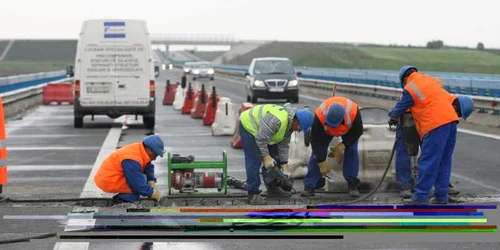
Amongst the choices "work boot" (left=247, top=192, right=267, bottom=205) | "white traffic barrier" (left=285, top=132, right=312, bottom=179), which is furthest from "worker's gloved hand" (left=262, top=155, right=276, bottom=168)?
"white traffic barrier" (left=285, top=132, right=312, bottom=179)

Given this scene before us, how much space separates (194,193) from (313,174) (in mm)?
1474

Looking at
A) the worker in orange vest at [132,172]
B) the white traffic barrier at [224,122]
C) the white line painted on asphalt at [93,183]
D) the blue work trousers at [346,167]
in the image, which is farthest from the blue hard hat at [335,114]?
the white traffic barrier at [224,122]

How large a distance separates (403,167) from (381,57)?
2632 inches

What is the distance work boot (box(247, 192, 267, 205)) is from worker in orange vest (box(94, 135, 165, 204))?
1.04 m

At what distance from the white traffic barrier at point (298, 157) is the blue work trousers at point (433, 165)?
2765 mm

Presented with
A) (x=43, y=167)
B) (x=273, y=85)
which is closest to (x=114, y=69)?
(x=43, y=167)

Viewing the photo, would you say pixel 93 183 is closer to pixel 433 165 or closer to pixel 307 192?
pixel 307 192

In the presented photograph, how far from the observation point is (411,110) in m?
11.1

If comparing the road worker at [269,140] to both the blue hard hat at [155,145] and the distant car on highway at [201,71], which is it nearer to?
the blue hard hat at [155,145]

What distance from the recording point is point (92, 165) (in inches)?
599

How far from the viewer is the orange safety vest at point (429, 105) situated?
1066 centimetres

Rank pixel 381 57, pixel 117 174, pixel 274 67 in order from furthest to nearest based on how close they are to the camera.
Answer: pixel 381 57, pixel 274 67, pixel 117 174

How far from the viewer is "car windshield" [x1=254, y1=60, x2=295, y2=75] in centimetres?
3756

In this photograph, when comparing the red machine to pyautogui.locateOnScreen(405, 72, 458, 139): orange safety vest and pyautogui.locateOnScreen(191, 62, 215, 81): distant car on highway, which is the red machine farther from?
pyautogui.locateOnScreen(191, 62, 215, 81): distant car on highway
